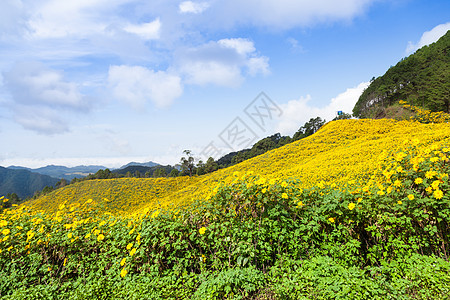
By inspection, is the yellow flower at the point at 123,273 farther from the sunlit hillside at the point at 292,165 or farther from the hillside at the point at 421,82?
the hillside at the point at 421,82

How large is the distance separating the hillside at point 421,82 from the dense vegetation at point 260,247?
4508cm

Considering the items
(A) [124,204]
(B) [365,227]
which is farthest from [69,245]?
(A) [124,204]

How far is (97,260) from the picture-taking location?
3.46 metres

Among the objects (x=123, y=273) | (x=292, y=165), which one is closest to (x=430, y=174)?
(x=123, y=273)

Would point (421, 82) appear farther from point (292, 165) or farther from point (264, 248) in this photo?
point (264, 248)

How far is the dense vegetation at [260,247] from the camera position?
8.45 feet

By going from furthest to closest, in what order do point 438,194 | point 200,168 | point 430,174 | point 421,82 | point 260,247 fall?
point 200,168 → point 421,82 → point 260,247 → point 430,174 → point 438,194

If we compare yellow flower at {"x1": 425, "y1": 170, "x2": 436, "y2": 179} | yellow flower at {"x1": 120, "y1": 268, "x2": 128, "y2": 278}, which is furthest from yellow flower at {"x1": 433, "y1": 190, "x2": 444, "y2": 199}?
yellow flower at {"x1": 120, "y1": 268, "x2": 128, "y2": 278}

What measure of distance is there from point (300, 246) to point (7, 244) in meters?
5.04

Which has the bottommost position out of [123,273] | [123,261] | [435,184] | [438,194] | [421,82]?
[123,273]

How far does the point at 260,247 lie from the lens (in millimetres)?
3074

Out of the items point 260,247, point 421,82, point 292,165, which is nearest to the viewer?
point 260,247

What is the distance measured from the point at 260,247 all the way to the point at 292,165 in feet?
43.0

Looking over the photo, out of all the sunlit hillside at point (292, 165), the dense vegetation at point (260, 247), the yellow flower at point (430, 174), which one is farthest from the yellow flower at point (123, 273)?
the sunlit hillside at point (292, 165)
